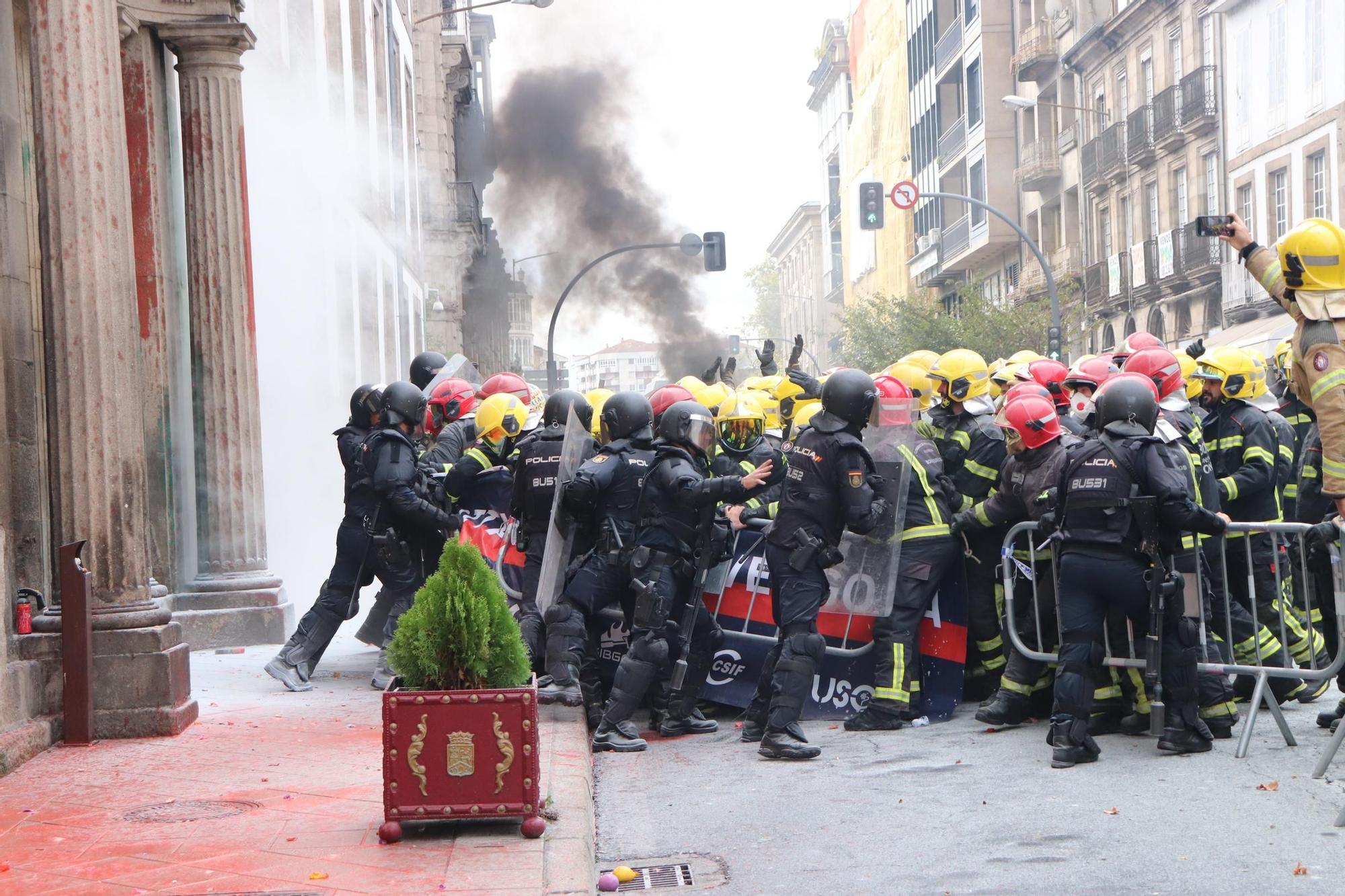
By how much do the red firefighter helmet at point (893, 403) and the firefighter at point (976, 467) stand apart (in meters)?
0.41

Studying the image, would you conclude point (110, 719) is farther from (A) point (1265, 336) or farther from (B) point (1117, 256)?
(B) point (1117, 256)

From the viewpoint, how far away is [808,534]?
7559 mm

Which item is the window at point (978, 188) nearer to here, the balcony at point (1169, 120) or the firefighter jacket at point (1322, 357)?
the balcony at point (1169, 120)

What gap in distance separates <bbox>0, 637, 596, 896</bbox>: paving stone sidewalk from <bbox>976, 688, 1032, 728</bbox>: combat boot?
211 cm

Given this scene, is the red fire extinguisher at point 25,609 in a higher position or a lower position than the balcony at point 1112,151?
lower

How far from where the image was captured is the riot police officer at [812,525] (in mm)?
7441

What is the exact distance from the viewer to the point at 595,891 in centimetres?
526

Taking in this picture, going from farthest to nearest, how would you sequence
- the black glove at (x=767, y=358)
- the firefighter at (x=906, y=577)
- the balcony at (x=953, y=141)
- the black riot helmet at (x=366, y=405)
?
the balcony at (x=953, y=141)
the black glove at (x=767, y=358)
the black riot helmet at (x=366, y=405)
the firefighter at (x=906, y=577)

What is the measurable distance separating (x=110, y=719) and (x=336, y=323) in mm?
11253

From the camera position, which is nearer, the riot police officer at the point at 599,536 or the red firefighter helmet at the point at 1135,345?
the riot police officer at the point at 599,536

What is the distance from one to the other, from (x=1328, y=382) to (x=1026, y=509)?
1.88 meters

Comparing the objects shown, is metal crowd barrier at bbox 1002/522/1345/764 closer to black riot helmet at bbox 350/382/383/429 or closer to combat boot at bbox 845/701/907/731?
combat boot at bbox 845/701/907/731

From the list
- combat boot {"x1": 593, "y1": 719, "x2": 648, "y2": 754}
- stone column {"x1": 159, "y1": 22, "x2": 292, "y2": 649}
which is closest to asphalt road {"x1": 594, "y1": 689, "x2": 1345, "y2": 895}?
combat boot {"x1": 593, "y1": 719, "x2": 648, "y2": 754}

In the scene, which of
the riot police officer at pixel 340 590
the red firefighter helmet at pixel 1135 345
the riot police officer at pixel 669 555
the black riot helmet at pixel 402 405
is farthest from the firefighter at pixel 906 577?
the riot police officer at pixel 340 590
